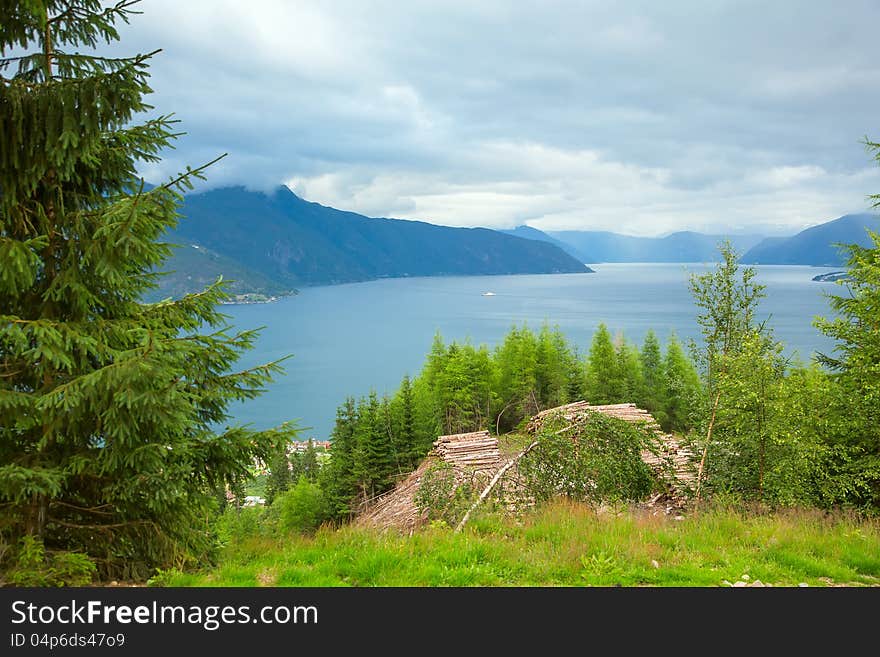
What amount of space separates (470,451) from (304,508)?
17.2 metres

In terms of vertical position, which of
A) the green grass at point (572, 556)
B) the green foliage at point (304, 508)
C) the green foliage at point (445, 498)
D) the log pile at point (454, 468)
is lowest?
the green foliage at point (304, 508)

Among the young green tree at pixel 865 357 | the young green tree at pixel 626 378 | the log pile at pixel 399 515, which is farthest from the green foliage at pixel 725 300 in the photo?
the young green tree at pixel 626 378

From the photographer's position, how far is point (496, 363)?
3572 centimetres

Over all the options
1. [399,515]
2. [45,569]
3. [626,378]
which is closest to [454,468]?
[399,515]

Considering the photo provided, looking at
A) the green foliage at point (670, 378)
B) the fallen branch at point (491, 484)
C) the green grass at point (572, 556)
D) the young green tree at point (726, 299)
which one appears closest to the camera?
the green grass at point (572, 556)

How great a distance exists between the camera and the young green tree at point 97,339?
4453mm

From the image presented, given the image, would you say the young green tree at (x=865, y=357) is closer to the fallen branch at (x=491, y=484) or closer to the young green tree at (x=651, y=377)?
the fallen branch at (x=491, y=484)


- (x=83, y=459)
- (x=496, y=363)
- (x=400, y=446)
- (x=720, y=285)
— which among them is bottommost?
(x=400, y=446)

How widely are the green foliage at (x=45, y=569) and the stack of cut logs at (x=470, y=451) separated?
7.30 metres

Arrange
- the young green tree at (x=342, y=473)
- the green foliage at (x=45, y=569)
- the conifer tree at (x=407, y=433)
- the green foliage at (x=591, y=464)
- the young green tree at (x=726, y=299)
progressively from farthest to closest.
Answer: the conifer tree at (x=407, y=433), the young green tree at (x=342, y=473), the young green tree at (x=726, y=299), the green foliage at (x=591, y=464), the green foliage at (x=45, y=569)
